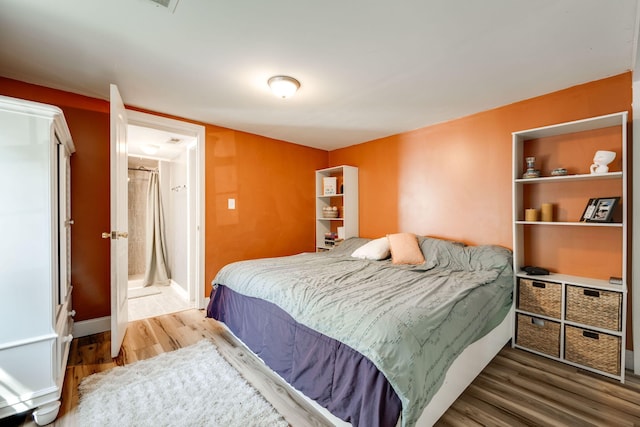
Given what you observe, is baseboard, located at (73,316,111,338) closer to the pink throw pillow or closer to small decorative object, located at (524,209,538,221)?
the pink throw pillow

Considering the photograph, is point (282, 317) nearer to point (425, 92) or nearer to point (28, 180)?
point (28, 180)

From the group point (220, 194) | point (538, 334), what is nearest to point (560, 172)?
point (538, 334)

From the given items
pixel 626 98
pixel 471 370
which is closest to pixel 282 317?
pixel 471 370

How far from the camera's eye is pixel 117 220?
214cm

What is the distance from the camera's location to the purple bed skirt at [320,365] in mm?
1220

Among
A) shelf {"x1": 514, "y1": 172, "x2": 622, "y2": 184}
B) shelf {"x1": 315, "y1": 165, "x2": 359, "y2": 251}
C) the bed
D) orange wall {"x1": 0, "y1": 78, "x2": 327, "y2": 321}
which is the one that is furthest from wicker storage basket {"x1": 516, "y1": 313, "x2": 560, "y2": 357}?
orange wall {"x1": 0, "y1": 78, "x2": 327, "y2": 321}

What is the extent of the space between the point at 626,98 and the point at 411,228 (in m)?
2.12

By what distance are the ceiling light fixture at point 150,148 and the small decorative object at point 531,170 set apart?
4.47m

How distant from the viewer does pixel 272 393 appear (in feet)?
5.94

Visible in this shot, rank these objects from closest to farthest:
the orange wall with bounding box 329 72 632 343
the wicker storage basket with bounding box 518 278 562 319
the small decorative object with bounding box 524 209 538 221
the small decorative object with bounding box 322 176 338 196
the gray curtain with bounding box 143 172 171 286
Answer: the wicker storage basket with bounding box 518 278 562 319 → the orange wall with bounding box 329 72 632 343 → the small decorative object with bounding box 524 209 538 221 → the small decorative object with bounding box 322 176 338 196 → the gray curtain with bounding box 143 172 171 286

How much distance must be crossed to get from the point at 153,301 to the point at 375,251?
2978 millimetres

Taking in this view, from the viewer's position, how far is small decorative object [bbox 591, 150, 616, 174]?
6.67 ft

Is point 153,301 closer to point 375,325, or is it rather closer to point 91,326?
point 91,326

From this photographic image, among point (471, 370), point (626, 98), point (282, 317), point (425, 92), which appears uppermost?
point (425, 92)
